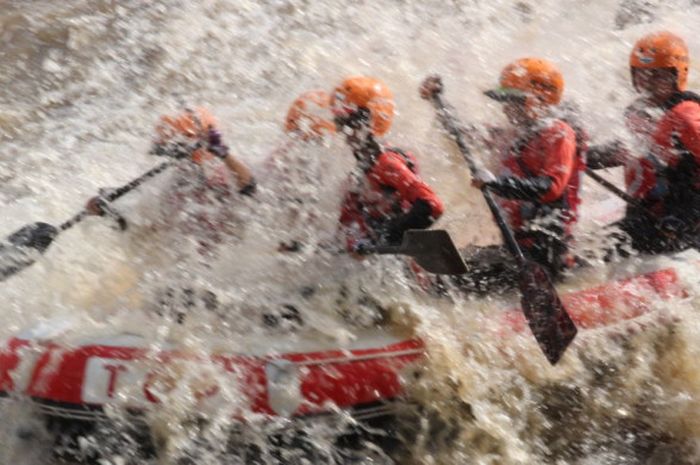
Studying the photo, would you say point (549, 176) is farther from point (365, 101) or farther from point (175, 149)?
point (175, 149)

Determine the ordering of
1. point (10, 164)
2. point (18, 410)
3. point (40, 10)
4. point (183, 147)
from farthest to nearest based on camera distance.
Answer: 1. point (40, 10)
2. point (10, 164)
3. point (183, 147)
4. point (18, 410)

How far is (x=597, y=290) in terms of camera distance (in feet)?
12.2

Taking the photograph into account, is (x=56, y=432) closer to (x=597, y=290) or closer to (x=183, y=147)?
(x=183, y=147)

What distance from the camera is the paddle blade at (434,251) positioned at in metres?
3.35

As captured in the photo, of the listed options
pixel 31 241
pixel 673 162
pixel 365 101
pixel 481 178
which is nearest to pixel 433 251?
pixel 481 178

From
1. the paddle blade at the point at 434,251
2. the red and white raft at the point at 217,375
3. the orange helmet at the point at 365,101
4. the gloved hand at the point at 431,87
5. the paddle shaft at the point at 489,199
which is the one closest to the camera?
the red and white raft at the point at 217,375

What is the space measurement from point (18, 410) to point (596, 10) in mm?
7881

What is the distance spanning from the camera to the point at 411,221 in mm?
3617

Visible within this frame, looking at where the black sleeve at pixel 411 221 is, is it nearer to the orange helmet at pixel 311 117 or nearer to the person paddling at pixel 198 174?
the orange helmet at pixel 311 117

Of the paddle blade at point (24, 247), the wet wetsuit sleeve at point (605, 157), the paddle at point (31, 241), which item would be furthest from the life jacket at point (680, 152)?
the paddle blade at point (24, 247)

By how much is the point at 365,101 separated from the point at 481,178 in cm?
66

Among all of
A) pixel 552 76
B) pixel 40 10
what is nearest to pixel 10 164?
pixel 40 10

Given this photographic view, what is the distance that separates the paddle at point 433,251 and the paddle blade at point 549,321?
354 millimetres

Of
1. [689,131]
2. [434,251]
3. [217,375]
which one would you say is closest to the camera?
[217,375]
